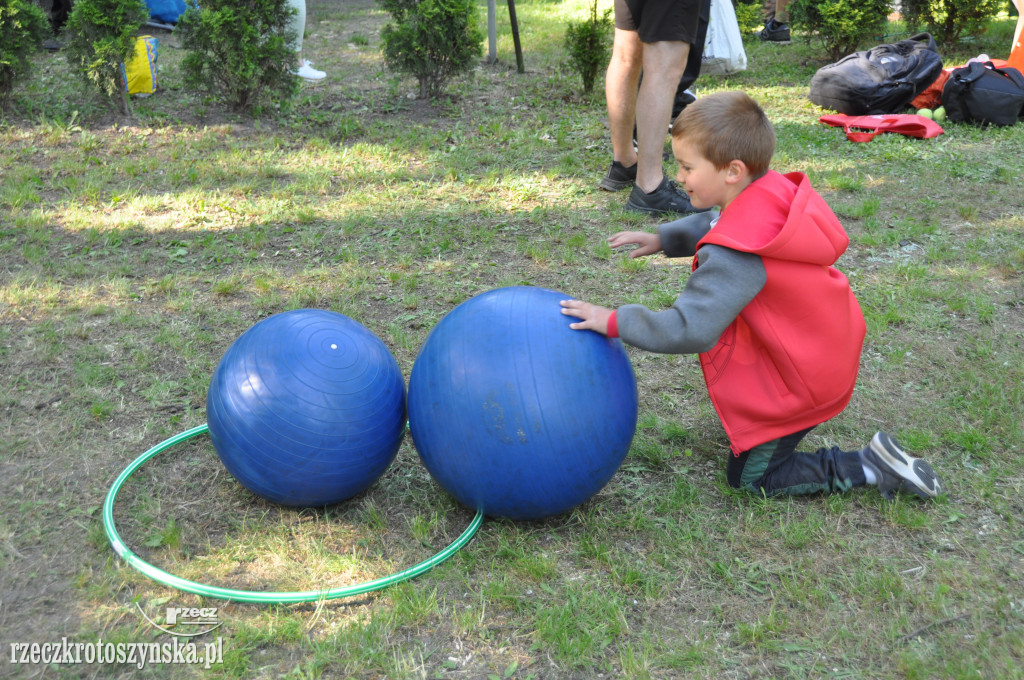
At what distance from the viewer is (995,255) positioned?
4977 mm

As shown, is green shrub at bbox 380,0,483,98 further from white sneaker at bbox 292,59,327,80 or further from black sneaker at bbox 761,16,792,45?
black sneaker at bbox 761,16,792,45

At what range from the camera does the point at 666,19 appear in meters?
5.16

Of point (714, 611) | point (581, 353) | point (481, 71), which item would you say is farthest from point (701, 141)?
point (481, 71)

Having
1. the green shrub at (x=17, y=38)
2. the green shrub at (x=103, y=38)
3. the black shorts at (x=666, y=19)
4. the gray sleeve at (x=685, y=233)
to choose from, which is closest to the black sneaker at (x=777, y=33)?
the black shorts at (x=666, y=19)

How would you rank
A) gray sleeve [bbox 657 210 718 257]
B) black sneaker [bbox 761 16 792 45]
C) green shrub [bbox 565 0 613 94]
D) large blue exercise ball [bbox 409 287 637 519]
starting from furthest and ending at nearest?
black sneaker [bbox 761 16 792 45]
green shrub [bbox 565 0 613 94]
gray sleeve [bbox 657 210 718 257]
large blue exercise ball [bbox 409 287 637 519]

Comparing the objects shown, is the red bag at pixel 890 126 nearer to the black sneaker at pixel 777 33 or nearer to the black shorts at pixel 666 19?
the black shorts at pixel 666 19

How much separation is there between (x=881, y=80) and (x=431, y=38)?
408 cm

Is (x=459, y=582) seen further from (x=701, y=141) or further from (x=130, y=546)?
(x=701, y=141)

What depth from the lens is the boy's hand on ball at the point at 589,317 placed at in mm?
2756

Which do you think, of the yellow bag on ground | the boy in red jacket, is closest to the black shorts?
the boy in red jacket

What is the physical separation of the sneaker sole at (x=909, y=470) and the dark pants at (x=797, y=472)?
0.10 m

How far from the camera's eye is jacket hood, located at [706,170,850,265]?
8.93 ft

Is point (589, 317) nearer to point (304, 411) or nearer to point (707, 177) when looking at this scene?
point (707, 177)

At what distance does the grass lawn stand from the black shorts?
1.11 metres
